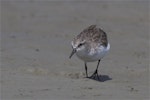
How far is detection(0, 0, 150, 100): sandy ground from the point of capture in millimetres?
9789

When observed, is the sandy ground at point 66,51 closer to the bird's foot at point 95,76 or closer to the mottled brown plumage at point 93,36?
the bird's foot at point 95,76

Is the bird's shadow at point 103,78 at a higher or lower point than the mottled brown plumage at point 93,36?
lower

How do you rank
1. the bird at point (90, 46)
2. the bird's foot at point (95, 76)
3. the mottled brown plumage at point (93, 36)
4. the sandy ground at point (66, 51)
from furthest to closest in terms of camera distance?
the bird's foot at point (95, 76) < the mottled brown plumage at point (93, 36) < the bird at point (90, 46) < the sandy ground at point (66, 51)

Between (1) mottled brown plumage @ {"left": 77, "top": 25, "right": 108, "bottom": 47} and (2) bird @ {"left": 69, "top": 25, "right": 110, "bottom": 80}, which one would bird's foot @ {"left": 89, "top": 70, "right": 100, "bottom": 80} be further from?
(1) mottled brown plumage @ {"left": 77, "top": 25, "right": 108, "bottom": 47}

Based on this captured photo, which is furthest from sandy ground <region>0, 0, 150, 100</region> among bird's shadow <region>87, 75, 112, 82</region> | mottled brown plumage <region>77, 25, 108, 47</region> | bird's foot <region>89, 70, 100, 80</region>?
mottled brown plumage <region>77, 25, 108, 47</region>

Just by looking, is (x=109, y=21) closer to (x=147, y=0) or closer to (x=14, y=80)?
(x=147, y=0)

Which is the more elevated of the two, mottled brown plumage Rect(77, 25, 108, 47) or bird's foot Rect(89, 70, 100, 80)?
mottled brown plumage Rect(77, 25, 108, 47)

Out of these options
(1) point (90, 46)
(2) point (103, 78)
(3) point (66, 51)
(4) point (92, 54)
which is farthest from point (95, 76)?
(3) point (66, 51)

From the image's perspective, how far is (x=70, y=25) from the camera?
16.6m

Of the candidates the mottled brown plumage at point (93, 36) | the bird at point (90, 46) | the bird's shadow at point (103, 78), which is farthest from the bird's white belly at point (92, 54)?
the bird's shadow at point (103, 78)

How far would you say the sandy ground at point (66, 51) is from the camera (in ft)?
32.1

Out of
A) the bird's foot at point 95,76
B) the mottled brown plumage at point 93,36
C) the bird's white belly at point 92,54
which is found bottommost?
the bird's foot at point 95,76

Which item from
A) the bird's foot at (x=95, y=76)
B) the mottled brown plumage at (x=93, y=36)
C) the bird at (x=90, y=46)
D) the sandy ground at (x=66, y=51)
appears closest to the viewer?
the sandy ground at (x=66, y=51)

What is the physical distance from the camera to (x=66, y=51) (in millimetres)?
13492
